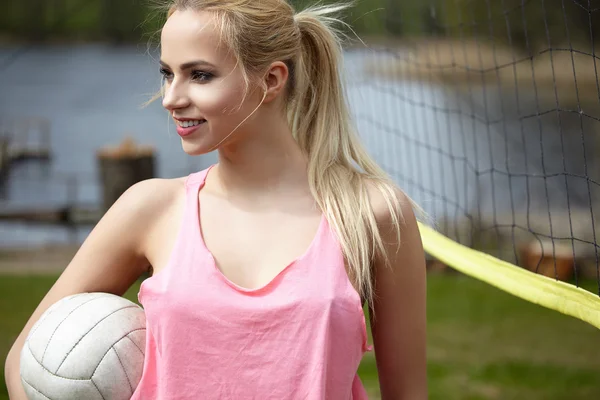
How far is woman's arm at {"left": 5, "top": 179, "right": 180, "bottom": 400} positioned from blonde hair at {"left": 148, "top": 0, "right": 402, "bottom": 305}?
1.24 ft

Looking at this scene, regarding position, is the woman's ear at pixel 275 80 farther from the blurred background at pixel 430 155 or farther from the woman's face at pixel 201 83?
the blurred background at pixel 430 155

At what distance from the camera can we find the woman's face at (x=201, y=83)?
214 centimetres

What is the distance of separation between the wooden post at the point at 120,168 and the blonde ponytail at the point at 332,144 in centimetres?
610

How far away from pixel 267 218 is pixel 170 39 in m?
0.48

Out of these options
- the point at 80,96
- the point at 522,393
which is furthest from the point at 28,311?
the point at 80,96

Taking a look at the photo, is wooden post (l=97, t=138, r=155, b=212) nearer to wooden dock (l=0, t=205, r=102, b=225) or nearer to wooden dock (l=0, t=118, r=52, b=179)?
wooden dock (l=0, t=205, r=102, b=225)

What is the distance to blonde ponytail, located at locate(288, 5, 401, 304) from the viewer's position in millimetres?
2219

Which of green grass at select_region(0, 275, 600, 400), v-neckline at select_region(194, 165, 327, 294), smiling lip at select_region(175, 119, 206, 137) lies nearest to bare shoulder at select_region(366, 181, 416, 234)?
v-neckline at select_region(194, 165, 327, 294)

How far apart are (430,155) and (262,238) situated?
1002 cm

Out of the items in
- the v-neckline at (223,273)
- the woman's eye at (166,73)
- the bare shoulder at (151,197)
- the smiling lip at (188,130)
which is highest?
the woman's eye at (166,73)

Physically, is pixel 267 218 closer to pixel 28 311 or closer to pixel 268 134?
pixel 268 134

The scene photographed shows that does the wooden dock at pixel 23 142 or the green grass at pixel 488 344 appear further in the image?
the wooden dock at pixel 23 142

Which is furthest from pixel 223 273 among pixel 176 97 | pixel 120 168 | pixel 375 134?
pixel 375 134

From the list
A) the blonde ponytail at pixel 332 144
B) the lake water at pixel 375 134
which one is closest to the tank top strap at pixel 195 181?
the blonde ponytail at pixel 332 144
